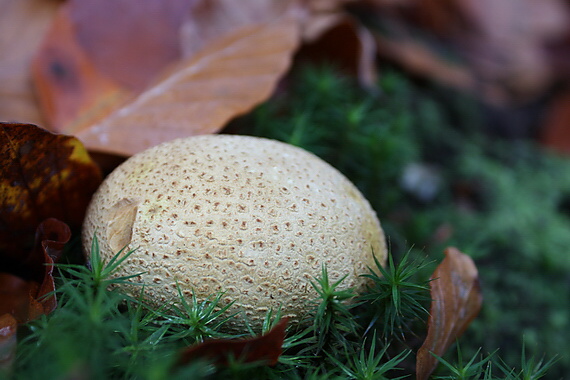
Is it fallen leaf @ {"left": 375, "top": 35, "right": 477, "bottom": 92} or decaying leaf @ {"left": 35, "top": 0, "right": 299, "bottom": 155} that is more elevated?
decaying leaf @ {"left": 35, "top": 0, "right": 299, "bottom": 155}

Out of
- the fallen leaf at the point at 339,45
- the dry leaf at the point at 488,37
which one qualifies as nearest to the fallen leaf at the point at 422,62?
the dry leaf at the point at 488,37

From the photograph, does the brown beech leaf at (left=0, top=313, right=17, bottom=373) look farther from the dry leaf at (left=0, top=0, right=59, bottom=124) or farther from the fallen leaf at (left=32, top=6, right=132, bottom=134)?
the dry leaf at (left=0, top=0, right=59, bottom=124)

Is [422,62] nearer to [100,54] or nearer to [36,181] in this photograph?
[100,54]

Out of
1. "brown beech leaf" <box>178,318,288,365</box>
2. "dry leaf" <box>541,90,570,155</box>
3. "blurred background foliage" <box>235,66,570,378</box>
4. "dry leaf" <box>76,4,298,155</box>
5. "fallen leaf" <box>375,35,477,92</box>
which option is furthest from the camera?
"dry leaf" <box>541,90,570,155</box>

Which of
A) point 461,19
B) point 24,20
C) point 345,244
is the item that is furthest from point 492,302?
point 461,19

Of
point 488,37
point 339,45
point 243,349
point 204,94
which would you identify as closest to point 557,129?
point 488,37

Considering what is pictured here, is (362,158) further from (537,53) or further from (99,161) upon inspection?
(537,53)

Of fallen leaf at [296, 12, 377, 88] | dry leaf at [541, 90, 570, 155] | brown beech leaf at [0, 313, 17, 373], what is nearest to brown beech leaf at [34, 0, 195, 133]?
fallen leaf at [296, 12, 377, 88]
